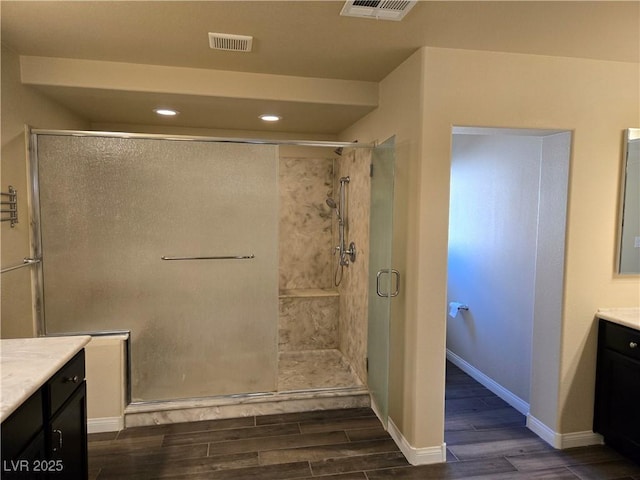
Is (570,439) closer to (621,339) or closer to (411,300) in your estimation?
(621,339)

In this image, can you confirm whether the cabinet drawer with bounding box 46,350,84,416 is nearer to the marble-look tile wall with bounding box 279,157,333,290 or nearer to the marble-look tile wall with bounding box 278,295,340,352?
the marble-look tile wall with bounding box 278,295,340,352

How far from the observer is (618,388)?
245 centimetres

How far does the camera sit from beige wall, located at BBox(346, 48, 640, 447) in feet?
7.70

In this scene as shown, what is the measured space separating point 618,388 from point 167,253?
9.83ft

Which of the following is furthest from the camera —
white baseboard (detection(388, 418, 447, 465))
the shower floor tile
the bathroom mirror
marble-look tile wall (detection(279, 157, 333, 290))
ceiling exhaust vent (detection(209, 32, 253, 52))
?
Result: marble-look tile wall (detection(279, 157, 333, 290))

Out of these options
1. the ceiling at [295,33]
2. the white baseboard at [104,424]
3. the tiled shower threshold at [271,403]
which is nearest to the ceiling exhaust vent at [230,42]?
the ceiling at [295,33]

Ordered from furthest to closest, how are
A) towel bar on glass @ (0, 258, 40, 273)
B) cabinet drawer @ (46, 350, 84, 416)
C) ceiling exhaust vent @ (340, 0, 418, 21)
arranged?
towel bar on glass @ (0, 258, 40, 273) < ceiling exhaust vent @ (340, 0, 418, 21) < cabinet drawer @ (46, 350, 84, 416)

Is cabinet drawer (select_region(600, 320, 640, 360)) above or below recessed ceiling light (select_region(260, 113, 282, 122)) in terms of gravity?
below

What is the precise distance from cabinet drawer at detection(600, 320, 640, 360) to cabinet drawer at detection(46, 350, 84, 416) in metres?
2.89

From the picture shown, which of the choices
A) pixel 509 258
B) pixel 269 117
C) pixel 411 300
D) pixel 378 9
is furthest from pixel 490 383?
pixel 378 9

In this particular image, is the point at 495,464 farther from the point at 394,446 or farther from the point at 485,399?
the point at 485,399

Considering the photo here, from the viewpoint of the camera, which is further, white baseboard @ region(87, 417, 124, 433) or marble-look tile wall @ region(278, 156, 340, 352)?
marble-look tile wall @ region(278, 156, 340, 352)

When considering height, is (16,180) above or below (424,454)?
above

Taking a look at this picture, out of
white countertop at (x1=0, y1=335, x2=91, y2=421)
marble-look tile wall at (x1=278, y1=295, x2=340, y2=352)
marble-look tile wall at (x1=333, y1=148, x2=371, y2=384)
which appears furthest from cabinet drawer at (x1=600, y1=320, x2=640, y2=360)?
white countertop at (x1=0, y1=335, x2=91, y2=421)
